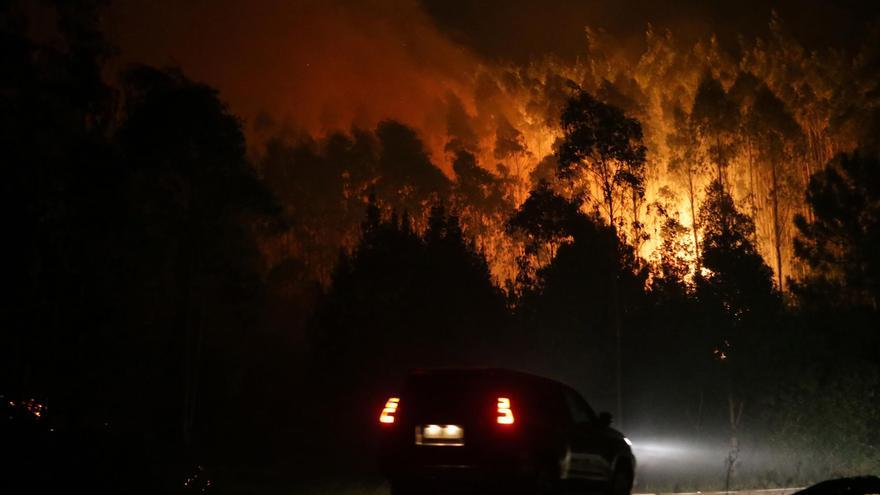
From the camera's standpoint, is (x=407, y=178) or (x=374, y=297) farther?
(x=407, y=178)

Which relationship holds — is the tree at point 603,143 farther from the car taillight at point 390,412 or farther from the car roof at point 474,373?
the car taillight at point 390,412

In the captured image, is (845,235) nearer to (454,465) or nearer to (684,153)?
(454,465)

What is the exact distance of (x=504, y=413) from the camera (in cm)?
1052

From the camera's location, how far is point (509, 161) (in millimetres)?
74188

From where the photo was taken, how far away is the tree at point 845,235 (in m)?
28.8

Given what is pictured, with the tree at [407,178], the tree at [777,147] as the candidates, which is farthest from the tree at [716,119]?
the tree at [407,178]

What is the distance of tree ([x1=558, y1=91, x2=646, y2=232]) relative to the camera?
26953 millimetres

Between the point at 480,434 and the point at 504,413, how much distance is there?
0.34 meters

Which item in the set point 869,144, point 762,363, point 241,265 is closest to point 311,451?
point 241,265

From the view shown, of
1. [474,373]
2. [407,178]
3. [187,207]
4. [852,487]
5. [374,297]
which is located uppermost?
[407,178]

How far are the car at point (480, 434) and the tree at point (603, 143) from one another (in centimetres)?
1623

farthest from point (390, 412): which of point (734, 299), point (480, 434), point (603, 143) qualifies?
point (734, 299)

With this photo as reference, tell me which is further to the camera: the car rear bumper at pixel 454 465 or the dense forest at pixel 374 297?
the dense forest at pixel 374 297

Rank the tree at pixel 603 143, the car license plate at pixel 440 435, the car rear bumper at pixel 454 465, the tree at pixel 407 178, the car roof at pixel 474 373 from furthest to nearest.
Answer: the tree at pixel 407 178 < the tree at pixel 603 143 < the car roof at pixel 474 373 < the car license plate at pixel 440 435 < the car rear bumper at pixel 454 465
